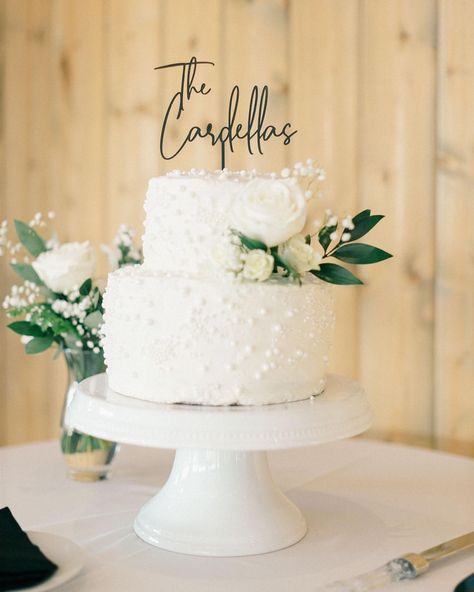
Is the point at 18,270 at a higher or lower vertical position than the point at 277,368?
higher

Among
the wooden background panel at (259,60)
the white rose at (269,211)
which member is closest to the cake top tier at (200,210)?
the white rose at (269,211)

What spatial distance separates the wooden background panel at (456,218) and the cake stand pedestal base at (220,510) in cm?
86

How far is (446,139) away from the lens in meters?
2.22

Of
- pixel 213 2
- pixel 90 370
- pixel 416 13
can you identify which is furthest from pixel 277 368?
pixel 213 2

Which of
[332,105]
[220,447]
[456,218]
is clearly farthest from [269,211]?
[332,105]

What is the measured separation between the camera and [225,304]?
4.42 feet

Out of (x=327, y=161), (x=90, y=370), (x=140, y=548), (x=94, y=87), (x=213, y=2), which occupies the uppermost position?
(x=213, y=2)

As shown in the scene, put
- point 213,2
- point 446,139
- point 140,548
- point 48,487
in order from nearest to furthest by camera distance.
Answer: point 140,548
point 48,487
point 446,139
point 213,2

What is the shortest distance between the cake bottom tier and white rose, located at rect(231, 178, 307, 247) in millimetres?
84

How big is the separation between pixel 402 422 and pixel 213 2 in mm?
1378

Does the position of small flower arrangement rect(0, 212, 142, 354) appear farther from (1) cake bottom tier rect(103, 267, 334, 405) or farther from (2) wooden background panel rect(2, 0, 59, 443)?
(2) wooden background panel rect(2, 0, 59, 443)

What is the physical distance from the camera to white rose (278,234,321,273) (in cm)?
139

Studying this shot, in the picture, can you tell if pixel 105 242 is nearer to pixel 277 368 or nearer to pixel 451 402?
pixel 451 402

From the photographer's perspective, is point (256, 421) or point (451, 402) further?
point (451, 402)
